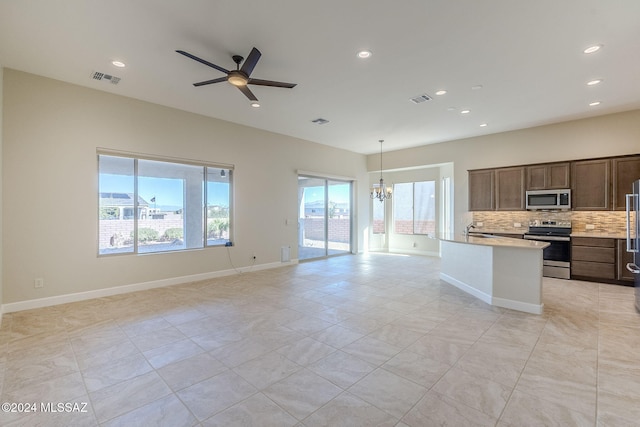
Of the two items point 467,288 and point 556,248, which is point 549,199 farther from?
point 467,288

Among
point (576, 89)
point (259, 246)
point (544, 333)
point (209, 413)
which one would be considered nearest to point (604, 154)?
point (576, 89)

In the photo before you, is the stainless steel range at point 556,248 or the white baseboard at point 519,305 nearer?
the white baseboard at point 519,305

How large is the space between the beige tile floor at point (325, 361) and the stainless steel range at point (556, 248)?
1.18 meters

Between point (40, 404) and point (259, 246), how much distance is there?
15.4ft

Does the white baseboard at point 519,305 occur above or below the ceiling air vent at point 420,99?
below

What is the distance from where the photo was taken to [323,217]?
848 centimetres

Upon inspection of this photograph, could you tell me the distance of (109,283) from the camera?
4.70 meters

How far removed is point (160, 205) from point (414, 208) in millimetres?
7348

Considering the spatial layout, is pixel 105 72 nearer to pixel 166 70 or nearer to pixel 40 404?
pixel 166 70

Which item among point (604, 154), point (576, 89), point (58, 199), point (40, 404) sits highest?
point (576, 89)

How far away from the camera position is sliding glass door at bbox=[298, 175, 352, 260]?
7953 mm

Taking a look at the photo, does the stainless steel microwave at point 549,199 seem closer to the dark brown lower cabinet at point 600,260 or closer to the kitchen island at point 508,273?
the dark brown lower cabinet at point 600,260

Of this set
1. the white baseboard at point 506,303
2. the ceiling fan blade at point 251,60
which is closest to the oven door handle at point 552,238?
the white baseboard at point 506,303

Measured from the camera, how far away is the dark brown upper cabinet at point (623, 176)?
531 cm
